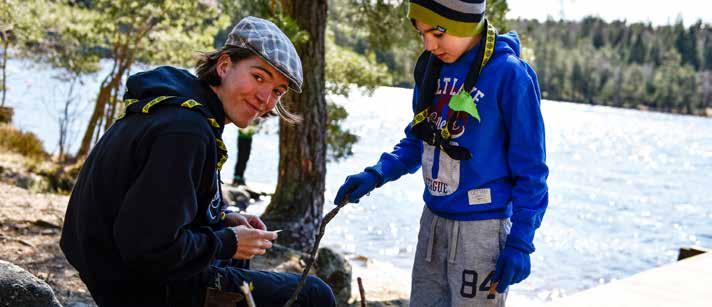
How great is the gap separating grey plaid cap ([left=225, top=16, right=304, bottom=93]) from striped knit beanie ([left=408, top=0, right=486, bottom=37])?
47 centimetres

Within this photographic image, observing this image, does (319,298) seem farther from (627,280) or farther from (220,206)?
(627,280)

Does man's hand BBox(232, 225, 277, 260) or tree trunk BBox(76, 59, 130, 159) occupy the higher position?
man's hand BBox(232, 225, 277, 260)

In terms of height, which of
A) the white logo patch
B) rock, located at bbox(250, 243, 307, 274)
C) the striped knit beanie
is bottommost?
rock, located at bbox(250, 243, 307, 274)

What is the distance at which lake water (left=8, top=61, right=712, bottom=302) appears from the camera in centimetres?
1116

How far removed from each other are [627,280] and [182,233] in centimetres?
276

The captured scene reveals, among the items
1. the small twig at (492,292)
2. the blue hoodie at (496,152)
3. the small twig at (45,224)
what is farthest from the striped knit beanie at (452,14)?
the small twig at (45,224)

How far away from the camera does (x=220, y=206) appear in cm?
234

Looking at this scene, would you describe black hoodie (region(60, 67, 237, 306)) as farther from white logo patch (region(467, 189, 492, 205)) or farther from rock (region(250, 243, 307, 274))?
rock (region(250, 243, 307, 274))

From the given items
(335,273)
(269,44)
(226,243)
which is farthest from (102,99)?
(226,243)

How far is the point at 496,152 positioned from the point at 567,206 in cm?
1576

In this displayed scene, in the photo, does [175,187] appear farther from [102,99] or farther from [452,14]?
[102,99]

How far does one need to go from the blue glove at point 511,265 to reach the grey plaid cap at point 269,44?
822mm

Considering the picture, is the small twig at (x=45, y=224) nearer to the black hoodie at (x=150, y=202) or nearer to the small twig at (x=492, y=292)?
the black hoodie at (x=150, y=202)

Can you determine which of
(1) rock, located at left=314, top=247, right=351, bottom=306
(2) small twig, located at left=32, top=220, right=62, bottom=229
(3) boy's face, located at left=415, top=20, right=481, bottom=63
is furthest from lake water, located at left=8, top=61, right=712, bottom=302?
(3) boy's face, located at left=415, top=20, right=481, bottom=63
